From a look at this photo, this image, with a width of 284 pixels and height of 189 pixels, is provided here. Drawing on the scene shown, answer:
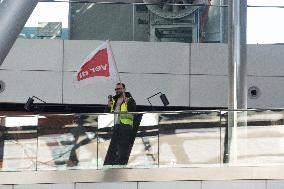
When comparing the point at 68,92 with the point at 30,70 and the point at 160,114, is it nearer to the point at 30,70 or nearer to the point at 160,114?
the point at 30,70

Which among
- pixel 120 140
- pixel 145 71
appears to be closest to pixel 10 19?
pixel 120 140

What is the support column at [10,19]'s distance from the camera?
954cm

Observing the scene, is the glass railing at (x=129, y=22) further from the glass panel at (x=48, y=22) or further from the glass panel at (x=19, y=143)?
the glass panel at (x=19, y=143)

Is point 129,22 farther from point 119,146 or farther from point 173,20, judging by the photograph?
point 119,146

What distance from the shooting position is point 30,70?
72.8 feet

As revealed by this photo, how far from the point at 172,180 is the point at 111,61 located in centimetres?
323

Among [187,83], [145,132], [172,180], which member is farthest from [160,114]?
[187,83]

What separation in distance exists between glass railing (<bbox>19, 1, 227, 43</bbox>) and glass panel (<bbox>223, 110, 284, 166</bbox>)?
885cm

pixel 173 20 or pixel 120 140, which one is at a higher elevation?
pixel 173 20

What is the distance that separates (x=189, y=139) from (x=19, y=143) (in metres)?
3.33

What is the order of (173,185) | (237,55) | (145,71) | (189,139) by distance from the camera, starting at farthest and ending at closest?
(145,71), (237,55), (189,139), (173,185)

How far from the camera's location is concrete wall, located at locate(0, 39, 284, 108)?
22.1 m

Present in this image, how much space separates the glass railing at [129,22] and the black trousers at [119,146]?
882 centimetres

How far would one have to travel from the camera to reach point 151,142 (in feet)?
43.5
